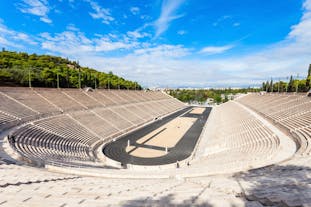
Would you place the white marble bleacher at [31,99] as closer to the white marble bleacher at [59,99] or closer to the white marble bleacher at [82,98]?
the white marble bleacher at [59,99]

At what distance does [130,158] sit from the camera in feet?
56.4

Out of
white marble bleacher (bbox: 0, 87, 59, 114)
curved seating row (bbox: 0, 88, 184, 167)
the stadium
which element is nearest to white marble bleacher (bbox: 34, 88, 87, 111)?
curved seating row (bbox: 0, 88, 184, 167)

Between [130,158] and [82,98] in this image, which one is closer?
[130,158]

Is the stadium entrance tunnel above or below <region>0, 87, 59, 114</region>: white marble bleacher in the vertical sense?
below

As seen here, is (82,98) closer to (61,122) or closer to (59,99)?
(59,99)

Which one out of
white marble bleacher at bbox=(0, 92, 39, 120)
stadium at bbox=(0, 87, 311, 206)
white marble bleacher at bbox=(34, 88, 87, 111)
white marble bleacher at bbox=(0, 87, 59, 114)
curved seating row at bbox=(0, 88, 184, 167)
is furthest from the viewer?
white marble bleacher at bbox=(34, 88, 87, 111)

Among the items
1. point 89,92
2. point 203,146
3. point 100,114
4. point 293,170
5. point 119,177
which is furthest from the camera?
point 89,92

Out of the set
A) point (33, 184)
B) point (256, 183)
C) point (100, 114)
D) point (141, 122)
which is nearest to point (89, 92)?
point (100, 114)

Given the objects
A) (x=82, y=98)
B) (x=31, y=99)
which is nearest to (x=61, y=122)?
(x=31, y=99)

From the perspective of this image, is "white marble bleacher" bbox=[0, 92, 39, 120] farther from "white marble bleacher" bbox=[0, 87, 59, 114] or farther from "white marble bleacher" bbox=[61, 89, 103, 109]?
"white marble bleacher" bbox=[61, 89, 103, 109]

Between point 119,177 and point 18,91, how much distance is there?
24002 millimetres

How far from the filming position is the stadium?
15.2 ft

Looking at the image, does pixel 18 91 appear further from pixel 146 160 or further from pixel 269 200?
pixel 269 200

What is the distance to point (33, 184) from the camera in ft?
18.7
